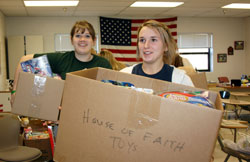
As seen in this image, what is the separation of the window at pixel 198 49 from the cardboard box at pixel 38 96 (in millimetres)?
7828

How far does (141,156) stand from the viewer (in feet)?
2.98

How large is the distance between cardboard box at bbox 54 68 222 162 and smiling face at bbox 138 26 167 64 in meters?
0.57

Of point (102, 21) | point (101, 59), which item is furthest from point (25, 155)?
point (102, 21)

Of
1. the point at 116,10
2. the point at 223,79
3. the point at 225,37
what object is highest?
the point at 116,10

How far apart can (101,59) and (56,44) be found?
629cm

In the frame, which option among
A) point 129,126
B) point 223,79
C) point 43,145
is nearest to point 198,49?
point 223,79

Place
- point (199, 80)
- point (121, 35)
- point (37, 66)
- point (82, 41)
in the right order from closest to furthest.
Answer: point (37, 66), point (82, 41), point (199, 80), point (121, 35)

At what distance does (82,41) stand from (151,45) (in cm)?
57

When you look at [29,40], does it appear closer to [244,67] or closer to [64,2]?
[64,2]

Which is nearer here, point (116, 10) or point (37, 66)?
point (37, 66)

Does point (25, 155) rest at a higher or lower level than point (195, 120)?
lower

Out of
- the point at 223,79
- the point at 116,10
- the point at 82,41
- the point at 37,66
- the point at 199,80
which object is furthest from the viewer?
the point at 223,79

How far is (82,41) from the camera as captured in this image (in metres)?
1.90

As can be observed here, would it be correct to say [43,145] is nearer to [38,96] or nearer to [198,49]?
[38,96]
